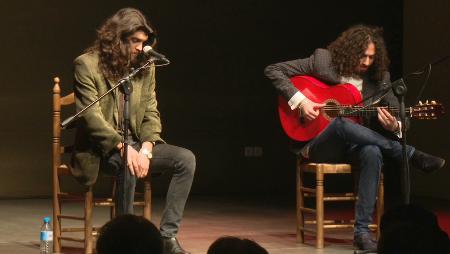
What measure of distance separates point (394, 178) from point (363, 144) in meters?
4.07

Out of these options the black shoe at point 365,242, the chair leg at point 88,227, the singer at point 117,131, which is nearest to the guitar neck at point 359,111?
the black shoe at point 365,242

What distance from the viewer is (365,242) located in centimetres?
464

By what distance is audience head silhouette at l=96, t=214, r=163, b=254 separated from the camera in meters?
2.02

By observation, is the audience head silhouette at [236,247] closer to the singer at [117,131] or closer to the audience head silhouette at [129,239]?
the audience head silhouette at [129,239]

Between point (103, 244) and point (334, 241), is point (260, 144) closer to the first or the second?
point (334, 241)

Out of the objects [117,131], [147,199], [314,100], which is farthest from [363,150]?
[117,131]

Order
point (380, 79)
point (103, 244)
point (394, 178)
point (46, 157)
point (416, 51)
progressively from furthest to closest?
point (394, 178) < point (416, 51) < point (46, 157) < point (380, 79) < point (103, 244)

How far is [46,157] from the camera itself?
7.54 meters

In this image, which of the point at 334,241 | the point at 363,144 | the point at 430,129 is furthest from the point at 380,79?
the point at 430,129

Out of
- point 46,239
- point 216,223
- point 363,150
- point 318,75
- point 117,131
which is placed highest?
point 318,75

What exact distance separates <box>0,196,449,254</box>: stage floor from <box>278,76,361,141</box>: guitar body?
0.64m

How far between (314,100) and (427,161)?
0.71m

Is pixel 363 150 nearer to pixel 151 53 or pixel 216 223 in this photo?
pixel 151 53

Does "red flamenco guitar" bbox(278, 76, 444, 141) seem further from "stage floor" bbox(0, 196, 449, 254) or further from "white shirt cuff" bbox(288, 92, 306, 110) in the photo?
"stage floor" bbox(0, 196, 449, 254)
